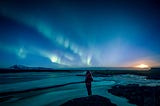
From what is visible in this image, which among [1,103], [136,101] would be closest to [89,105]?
[136,101]

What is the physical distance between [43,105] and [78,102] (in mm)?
6158

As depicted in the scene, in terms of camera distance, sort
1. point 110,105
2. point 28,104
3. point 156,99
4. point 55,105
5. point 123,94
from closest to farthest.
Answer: point 110,105, point 156,99, point 55,105, point 28,104, point 123,94

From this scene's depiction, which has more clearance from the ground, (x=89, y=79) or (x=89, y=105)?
(x=89, y=79)

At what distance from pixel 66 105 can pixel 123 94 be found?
11.8 metres

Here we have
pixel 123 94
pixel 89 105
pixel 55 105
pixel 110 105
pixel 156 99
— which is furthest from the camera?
pixel 123 94

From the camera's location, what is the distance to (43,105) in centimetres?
2056

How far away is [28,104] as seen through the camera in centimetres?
2138

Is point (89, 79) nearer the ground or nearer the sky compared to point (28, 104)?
nearer the sky

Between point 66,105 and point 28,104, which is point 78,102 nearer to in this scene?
point 66,105

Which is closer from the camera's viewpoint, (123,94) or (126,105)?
(126,105)

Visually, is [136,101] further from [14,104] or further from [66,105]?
[14,104]

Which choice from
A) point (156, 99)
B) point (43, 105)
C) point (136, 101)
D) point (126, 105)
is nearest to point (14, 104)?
point (43, 105)

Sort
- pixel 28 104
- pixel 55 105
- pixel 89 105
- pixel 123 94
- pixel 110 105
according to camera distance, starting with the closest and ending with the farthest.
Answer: pixel 89 105 < pixel 110 105 < pixel 55 105 < pixel 28 104 < pixel 123 94

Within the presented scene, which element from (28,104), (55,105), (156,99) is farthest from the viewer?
(28,104)
